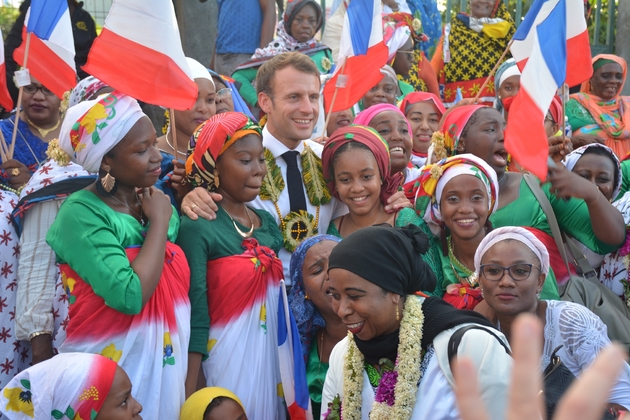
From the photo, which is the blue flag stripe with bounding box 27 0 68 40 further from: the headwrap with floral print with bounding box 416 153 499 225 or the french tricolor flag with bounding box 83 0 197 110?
the headwrap with floral print with bounding box 416 153 499 225

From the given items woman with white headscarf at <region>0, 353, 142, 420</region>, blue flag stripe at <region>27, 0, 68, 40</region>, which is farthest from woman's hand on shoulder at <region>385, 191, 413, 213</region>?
blue flag stripe at <region>27, 0, 68, 40</region>

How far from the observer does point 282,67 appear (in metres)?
5.04

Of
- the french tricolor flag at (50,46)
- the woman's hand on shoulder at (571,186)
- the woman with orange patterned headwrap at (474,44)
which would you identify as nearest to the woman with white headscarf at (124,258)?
the french tricolor flag at (50,46)

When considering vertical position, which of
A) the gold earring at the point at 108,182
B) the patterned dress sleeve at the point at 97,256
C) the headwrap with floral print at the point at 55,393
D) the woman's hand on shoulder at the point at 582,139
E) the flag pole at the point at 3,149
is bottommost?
the headwrap with floral print at the point at 55,393

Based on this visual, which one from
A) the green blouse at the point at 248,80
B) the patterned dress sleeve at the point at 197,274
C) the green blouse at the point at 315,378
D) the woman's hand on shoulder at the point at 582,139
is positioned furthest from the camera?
the green blouse at the point at 248,80

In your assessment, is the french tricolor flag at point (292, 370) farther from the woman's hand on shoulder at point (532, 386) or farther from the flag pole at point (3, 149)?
the woman's hand on shoulder at point (532, 386)

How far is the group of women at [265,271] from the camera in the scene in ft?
9.95

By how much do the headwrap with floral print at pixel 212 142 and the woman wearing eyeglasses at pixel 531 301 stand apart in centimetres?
148

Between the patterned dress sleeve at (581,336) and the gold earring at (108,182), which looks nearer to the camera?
the patterned dress sleeve at (581,336)

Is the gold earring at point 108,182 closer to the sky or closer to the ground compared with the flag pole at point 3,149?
closer to the sky

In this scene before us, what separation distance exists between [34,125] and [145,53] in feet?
4.14

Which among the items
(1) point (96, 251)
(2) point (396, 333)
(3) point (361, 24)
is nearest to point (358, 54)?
(3) point (361, 24)

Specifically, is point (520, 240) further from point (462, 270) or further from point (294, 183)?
point (294, 183)

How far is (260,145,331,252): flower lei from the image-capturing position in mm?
4591
